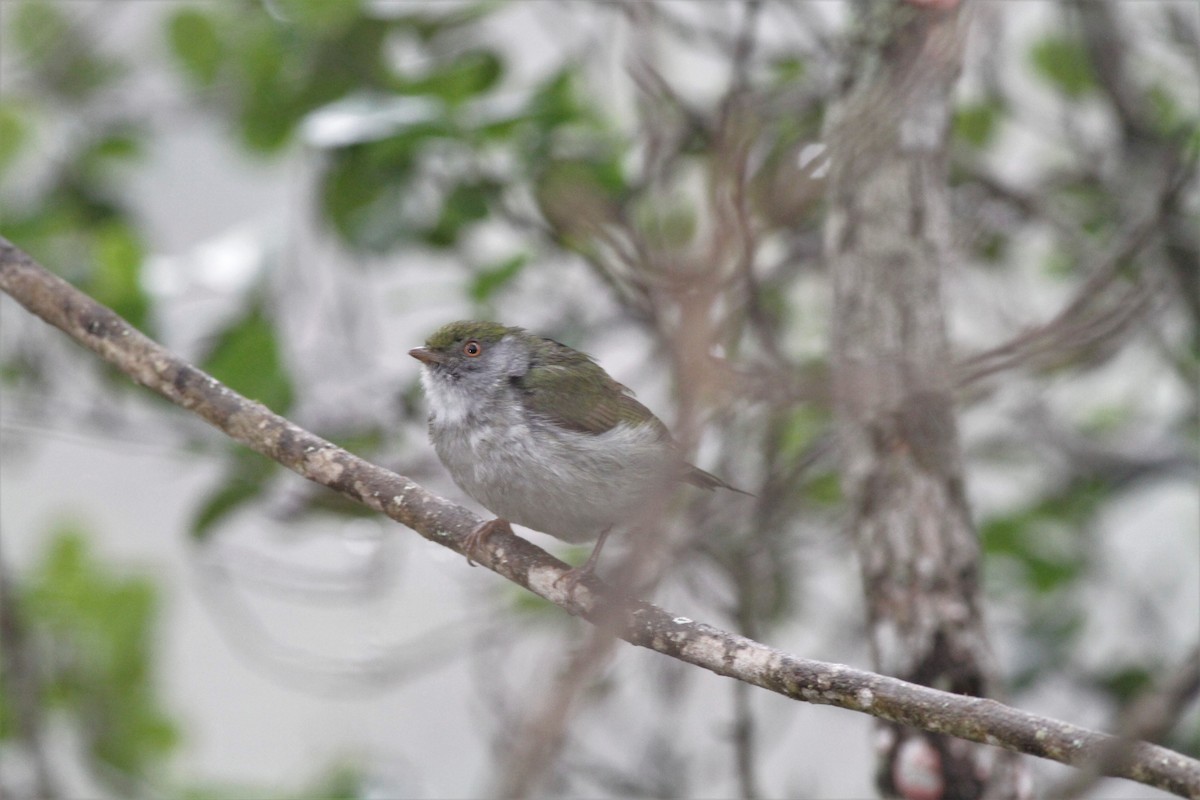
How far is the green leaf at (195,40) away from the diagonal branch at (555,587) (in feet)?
7.37

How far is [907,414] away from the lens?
3.29 m

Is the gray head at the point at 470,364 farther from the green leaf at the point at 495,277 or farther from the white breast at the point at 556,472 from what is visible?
the green leaf at the point at 495,277

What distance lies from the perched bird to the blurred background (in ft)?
0.70

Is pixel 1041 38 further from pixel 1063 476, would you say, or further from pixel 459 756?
pixel 459 756

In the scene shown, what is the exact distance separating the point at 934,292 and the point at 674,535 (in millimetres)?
910

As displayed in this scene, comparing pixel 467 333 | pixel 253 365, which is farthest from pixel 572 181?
pixel 253 365

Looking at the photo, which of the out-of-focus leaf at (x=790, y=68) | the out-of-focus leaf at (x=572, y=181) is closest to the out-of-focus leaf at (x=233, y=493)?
the out-of-focus leaf at (x=572, y=181)

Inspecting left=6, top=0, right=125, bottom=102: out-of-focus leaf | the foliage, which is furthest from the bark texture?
left=6, top=0, right=125, bottom=102: out-of-focus leaf

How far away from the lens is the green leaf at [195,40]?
18.1 ft

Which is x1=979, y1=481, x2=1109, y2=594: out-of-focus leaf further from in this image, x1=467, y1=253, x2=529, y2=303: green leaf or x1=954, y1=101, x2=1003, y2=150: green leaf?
x1=467, y1=253, x2=529, y2=303: green leaf

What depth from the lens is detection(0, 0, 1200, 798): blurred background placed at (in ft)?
14.4

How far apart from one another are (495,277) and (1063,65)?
2.80m

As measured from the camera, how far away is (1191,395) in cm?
518

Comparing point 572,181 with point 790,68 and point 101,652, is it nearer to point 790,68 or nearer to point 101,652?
point 790,68
